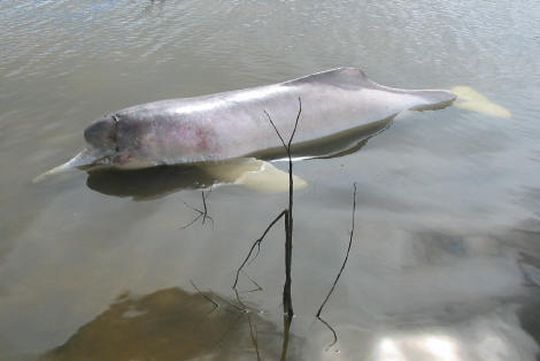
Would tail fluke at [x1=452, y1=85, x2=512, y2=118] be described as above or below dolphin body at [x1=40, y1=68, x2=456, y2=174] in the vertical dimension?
below

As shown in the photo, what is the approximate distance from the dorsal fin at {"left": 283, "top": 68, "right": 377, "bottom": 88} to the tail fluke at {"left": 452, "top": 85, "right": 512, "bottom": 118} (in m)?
1.05

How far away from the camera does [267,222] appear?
433 cm

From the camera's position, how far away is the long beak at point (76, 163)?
4.88 meters

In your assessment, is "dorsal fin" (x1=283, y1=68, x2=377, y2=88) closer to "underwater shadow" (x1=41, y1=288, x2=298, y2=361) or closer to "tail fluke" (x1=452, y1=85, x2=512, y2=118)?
"tail fluke" (x1=452, y1=85, x2=512, y2=118)

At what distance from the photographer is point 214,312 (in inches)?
133

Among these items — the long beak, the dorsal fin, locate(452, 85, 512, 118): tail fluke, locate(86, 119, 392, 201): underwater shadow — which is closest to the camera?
locate(86, 119, 392, 201): underwater shadow

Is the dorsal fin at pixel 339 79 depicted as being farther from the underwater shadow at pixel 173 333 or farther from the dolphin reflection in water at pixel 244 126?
the underwater shadow at pixel 173 333

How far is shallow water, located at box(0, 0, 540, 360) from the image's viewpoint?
3229mm

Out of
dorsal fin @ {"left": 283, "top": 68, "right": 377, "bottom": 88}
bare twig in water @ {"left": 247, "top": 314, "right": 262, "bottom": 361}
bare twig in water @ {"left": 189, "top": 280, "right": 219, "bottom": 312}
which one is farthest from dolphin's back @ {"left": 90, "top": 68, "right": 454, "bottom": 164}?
bare twig in water @ {"left": 247, "top": 314, "right": 262, "bottom": 361}

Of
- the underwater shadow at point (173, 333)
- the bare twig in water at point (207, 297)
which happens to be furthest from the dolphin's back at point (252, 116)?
the underwater shadow at point (173, 333)

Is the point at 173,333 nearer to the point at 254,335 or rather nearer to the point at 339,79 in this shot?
the point at 254,335

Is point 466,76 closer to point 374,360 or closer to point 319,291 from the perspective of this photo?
point 319,291

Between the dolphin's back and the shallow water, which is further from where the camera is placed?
the dolphin's back

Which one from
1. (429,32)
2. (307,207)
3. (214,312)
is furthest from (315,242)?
(429,32)
